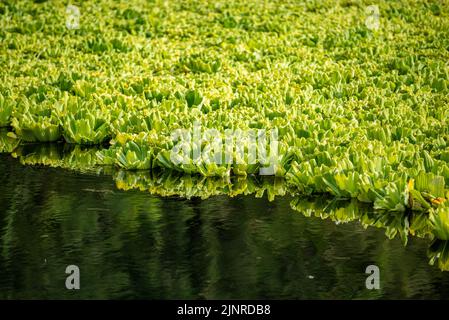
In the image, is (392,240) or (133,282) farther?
(392,240)

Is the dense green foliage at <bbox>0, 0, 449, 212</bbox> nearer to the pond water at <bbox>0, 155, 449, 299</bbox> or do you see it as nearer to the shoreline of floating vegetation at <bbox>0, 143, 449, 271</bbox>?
the shoreline of floating vegetation at <bbox>0, 143, 449, 271</bbox>

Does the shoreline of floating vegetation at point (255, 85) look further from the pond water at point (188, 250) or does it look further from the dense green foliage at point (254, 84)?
the pond water at point (188, 250)

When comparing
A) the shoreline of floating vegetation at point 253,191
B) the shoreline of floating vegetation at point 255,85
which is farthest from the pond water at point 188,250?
the shoreline of floating vegetation at point 255,85

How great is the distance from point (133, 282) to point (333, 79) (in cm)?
645

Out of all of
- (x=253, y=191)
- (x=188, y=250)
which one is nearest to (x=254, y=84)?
(x=253, y=191)

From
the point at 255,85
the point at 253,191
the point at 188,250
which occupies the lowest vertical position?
the point at 188,250

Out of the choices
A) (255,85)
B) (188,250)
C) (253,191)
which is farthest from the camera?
(255,85)

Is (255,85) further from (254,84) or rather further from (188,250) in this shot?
(188,250)

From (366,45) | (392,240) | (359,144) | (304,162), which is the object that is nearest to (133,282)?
(392,240)

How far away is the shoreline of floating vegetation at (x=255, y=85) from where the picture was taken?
29.5 ft

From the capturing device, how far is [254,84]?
12.4m

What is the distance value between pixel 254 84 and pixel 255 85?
81 millimetres

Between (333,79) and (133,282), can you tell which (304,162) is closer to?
(133,282)

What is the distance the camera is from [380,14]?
17469 mm
